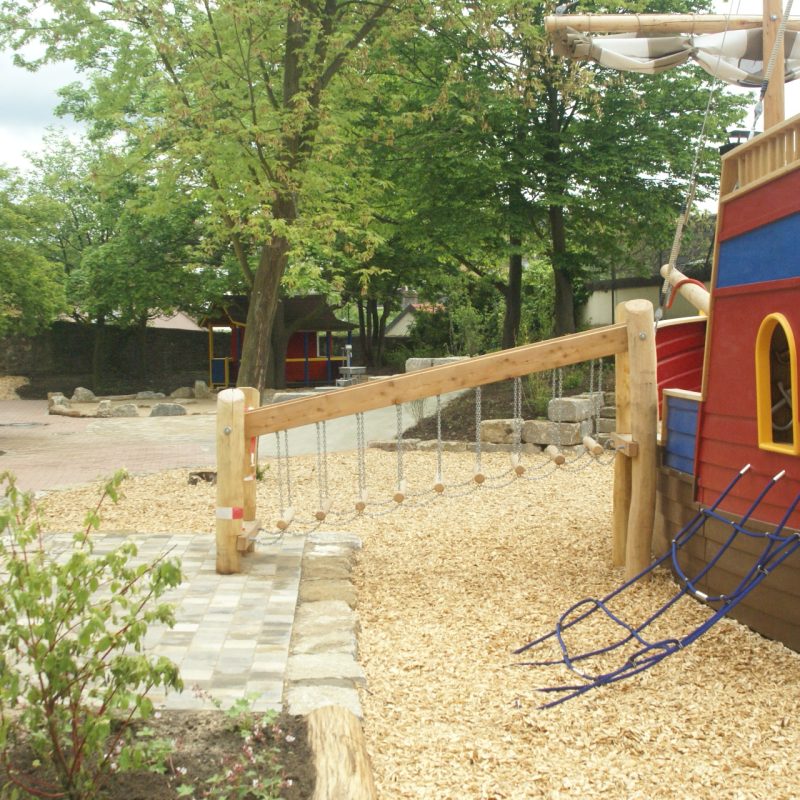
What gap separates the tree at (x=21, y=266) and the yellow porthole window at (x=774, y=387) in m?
11.6

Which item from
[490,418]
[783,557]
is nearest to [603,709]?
[783,557]

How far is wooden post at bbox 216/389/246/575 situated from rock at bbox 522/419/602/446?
20.8 ft

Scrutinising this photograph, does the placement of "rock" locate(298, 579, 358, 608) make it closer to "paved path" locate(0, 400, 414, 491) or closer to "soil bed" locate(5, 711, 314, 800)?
"soil bed" locate(5, 711, 314, 800)

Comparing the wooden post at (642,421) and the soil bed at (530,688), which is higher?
the wooden post at (642,421)

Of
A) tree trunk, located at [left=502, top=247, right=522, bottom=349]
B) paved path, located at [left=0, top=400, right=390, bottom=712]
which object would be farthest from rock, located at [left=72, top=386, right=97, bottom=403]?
tree trunk, located at [left=502, top=247, right=522, bottom=349]

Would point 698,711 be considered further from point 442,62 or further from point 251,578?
point 442,62

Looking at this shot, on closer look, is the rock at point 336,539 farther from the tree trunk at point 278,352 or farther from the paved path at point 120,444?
the tree trunk at point 278,352

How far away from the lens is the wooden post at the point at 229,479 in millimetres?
5652

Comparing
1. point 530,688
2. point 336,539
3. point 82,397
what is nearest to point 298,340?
point 82,397

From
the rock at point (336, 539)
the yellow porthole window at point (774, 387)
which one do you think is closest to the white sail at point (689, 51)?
the yellow porthole window at point (774, 387)

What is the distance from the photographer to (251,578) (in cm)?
564

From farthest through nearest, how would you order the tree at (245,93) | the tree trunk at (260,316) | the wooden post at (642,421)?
the tree trunk at (260,316) < the tree at (245,93) < the wooden post at (642,421)

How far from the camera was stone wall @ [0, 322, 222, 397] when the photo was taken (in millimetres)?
27438

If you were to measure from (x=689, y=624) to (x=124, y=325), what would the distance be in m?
23.2
